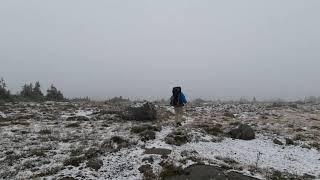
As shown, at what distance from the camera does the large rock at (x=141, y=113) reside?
29.9 metres

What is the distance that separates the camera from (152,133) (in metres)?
22.4

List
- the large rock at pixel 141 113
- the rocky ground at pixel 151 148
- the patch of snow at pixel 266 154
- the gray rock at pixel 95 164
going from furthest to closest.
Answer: the large rock at pixel 141 113 → the patch of snow at pixel 266 154 → the gray rock at pixel 95 164 → the rocky ground at pixel 151 148

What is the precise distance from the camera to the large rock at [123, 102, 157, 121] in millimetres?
29875

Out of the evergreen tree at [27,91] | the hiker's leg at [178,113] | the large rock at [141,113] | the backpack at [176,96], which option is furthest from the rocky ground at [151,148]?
the evergreen tree at [27,91]

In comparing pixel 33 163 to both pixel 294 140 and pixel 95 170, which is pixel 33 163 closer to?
pixel 95 170

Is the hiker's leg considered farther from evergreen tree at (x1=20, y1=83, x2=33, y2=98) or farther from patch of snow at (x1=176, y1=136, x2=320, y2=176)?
evergreen tree at (x1=20, y1=83, x2=33, y2=98)

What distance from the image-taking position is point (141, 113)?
98.1 feet

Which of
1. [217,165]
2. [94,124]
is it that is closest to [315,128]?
[217,165]

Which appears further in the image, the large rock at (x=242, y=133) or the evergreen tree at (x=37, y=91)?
the evergreen tree at (x=37, y=91)

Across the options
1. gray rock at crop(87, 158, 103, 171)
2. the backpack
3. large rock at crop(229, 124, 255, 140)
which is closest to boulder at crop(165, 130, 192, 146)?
the backpack

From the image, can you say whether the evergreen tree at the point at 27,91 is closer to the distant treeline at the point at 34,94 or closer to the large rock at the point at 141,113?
the distant treeline at the point at 34,94

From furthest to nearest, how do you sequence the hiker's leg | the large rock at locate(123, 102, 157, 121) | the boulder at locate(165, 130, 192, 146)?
the large rock at locate(123, 102, 157, 121)
the hiker's leg
the boulder at locate(165, 130, 192, 146)

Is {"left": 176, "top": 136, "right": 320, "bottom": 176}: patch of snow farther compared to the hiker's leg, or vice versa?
the hiker's leg

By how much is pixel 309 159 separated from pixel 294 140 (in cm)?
383
